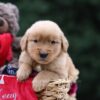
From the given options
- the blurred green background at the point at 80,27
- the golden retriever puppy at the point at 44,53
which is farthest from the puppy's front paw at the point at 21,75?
the blurred green background at the point at 80,27

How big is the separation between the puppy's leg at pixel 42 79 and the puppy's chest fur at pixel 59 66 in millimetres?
15

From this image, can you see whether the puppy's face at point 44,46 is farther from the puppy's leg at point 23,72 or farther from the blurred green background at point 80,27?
the blurred green background at point 80,27

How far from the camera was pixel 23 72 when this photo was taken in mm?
2875

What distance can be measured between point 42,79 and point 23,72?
0.26 feet

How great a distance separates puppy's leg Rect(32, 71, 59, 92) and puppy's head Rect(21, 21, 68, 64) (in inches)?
2.0

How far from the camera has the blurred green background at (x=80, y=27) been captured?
617cm

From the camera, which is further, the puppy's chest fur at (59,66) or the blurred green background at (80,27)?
the blurred green background at (80,27)

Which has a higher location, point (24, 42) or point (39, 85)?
point (24, 42)

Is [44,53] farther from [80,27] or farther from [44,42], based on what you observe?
[80,27]

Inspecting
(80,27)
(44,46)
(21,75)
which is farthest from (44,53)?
(80,27)

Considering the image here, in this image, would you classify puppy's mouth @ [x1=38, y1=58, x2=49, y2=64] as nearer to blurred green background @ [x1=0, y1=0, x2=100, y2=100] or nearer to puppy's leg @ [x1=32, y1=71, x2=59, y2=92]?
puppy's leg @ [x1=32, y1=71, x2=59, y2=92]

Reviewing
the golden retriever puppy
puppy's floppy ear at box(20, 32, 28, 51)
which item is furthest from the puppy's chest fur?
puppy's floppy ear at box(20, 32, 28, 51)

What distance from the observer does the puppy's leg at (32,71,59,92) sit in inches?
112

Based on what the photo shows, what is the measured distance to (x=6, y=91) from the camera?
9.51 feet
